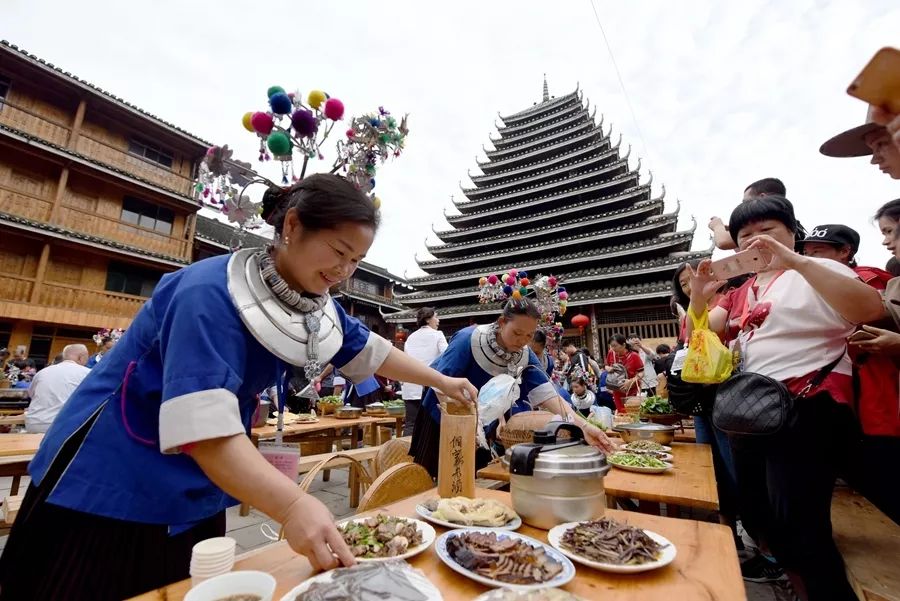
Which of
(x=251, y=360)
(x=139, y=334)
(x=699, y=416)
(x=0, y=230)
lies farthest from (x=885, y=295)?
(x=0, y=230)

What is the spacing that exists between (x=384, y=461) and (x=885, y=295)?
2.42m

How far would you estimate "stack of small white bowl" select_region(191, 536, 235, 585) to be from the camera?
A: 0.86 meters

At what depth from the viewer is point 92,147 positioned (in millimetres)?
13375

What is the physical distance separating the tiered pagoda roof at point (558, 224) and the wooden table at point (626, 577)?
13.7m

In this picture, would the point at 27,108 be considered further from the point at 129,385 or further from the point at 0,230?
the point at 129,385

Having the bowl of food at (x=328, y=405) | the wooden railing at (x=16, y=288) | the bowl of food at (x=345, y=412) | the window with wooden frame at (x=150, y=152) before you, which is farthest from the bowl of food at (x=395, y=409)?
the window with wooden frame at (x=150, y=152)

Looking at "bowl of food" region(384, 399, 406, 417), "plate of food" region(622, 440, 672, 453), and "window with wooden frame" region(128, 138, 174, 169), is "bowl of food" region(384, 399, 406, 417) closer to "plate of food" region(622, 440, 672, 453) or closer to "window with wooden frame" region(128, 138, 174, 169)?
"plate of food" region(622, 440, 672, 453)

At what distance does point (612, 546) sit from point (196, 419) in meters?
1.04

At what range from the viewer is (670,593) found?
33.7 inches

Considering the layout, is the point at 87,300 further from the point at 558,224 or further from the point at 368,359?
the point at 558,224

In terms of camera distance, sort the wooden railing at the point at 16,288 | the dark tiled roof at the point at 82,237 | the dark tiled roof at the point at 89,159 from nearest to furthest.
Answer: the dark tiled roof at the point at 82,237, the dark tiled roof at the point at 89,159, the wooden railing at the point at 16,288

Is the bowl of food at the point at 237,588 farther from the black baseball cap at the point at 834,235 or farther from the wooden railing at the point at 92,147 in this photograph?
the wooden railing at the point at 92,147

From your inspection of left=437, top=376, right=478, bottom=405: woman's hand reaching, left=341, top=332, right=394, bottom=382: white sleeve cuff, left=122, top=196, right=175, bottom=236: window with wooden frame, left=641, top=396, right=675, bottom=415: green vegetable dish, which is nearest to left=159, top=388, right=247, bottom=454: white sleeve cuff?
left=341, top=332, right=394, bottom=382: white sleeve cuff

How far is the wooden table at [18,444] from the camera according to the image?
9.14 ft
